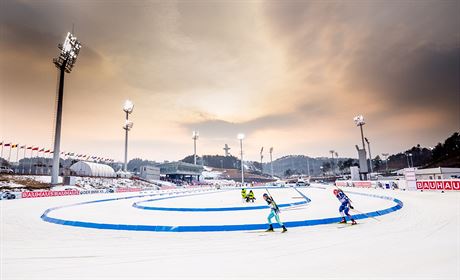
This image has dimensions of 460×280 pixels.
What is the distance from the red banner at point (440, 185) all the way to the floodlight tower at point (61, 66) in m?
53.1

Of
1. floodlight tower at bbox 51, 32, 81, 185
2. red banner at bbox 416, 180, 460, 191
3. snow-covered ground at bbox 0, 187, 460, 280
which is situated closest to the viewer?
snow-covered ground at bbox 0, 187, 460, 280

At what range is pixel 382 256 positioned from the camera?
17.4ft

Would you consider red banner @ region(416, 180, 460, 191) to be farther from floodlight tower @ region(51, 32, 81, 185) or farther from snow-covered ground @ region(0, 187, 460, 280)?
floodlight tower @ region(51, 32, 81, 185)

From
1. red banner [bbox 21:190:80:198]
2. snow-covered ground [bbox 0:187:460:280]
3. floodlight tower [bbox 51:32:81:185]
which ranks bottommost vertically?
snow-covered ground [bbox 0:187:460:280]

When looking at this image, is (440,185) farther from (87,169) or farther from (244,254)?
(87,169)

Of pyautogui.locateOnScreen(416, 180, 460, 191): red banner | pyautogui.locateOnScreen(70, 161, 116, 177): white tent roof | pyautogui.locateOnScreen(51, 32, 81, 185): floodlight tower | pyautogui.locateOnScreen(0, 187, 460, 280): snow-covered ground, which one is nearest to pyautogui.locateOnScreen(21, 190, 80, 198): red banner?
pyautogui.locateOnScreen(51, 32, 81, 185): floodlight tower

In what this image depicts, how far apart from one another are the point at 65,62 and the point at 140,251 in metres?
49.3

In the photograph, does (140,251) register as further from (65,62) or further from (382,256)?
(65,62)

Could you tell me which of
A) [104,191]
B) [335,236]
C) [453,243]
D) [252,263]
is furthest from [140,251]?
[104,191]

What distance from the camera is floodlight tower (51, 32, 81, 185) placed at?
141ft

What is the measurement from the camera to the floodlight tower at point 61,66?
141 feet

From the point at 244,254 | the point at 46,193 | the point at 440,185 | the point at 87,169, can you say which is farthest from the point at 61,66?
the point at 440,185

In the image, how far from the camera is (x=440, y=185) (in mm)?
26547

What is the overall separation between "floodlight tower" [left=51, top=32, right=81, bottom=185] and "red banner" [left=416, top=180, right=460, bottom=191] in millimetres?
53121
